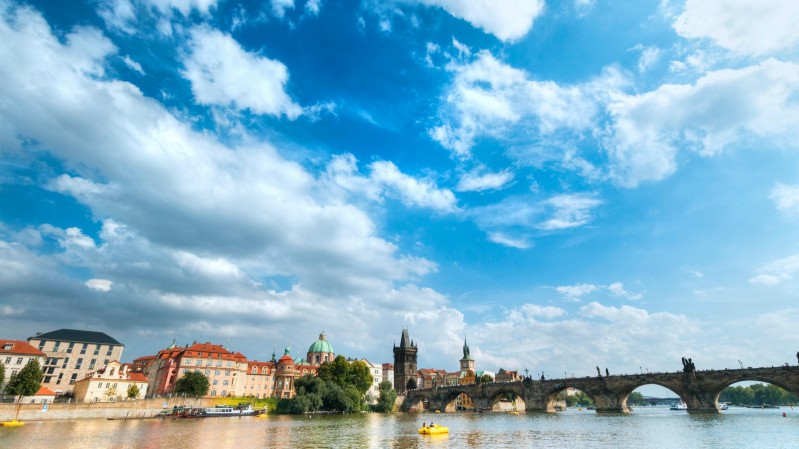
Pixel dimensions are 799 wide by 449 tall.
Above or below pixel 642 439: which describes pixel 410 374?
above

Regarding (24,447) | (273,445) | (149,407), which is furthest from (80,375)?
(273,445)

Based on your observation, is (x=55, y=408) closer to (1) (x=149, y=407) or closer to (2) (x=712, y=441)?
(1) (x=149, y=407)

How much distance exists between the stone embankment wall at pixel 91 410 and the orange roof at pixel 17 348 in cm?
3458

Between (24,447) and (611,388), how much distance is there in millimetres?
103067

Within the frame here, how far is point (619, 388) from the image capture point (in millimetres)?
95188

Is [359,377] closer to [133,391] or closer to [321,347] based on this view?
[133,391]

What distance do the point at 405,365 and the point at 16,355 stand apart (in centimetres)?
12370

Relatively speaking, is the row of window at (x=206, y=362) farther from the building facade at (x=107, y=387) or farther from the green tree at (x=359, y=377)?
the green tree at (x=359, y=377)

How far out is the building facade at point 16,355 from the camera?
8638cm

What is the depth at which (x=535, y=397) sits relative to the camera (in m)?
112

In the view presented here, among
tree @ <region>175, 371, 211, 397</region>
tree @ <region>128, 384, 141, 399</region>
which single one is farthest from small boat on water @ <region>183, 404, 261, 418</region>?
tree @ <region>128, 384, 141, 399</region>

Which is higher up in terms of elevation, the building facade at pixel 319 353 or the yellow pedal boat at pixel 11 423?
the building facade at pixel 319 353

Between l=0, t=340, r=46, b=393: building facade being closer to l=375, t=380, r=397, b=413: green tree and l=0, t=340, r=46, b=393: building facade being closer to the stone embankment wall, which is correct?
the stone embankment wall

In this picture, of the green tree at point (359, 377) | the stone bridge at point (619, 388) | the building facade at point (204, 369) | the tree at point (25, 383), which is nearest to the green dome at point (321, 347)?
the stone bridge at point (619, 388)
